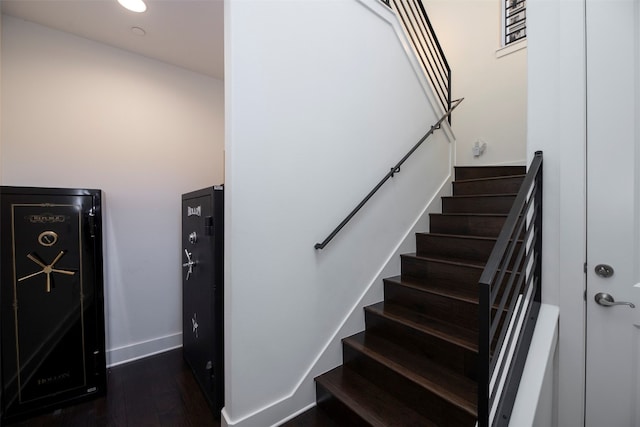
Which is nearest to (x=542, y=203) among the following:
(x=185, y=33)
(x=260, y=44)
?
(x=260, y=44)

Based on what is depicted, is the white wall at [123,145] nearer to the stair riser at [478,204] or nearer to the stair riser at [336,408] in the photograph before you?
the stair riser at [336,408]

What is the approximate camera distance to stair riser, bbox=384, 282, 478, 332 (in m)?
1.70

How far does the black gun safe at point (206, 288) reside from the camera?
169cm

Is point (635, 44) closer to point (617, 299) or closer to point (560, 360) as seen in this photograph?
point (617, 299)

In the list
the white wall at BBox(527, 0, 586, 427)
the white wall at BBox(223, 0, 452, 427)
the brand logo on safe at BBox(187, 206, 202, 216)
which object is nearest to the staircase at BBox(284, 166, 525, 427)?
the white wall at BBox(223, 0, 452, 427)

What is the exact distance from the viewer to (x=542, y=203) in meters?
1.40

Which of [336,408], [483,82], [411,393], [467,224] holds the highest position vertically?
[483,82]

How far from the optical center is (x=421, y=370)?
1.54 meters

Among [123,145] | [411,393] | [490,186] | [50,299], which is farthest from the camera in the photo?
[490,186]

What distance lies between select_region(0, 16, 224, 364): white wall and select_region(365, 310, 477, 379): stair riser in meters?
1.97

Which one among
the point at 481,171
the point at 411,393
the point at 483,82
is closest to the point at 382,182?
the point at 411,393

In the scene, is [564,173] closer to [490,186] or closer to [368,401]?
[490,186]

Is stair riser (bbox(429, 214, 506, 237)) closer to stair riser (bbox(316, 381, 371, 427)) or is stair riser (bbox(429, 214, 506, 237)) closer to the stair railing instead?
the stair railing

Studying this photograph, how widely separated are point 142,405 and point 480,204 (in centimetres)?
318
